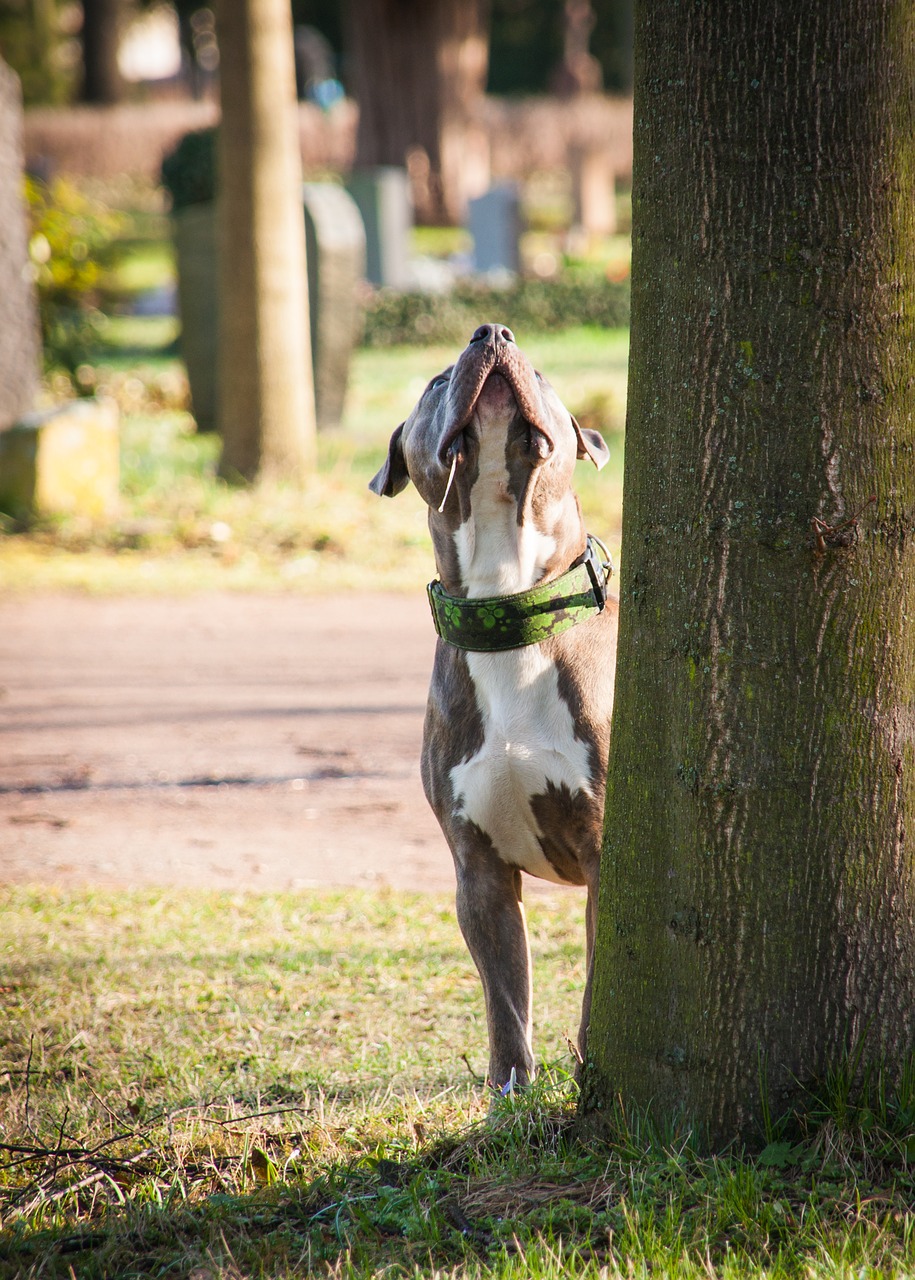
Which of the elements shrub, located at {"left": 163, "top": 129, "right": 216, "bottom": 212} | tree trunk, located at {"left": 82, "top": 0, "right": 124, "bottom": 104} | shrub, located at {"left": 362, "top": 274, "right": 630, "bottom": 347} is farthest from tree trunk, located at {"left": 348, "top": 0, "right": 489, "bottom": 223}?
tree trunk, located at {"left": 82, "top": 0, "right": 124, "bottom": 104}

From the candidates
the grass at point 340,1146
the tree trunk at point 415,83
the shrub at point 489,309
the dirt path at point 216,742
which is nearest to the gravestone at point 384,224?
the shrub at point 489,309

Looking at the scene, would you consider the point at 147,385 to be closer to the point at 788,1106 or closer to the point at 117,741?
the point at 117,741

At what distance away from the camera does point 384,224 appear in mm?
19719

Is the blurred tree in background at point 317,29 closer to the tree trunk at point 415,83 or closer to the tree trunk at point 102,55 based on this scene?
the tree trunk at point 102,55

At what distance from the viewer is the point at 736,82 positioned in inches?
91.4

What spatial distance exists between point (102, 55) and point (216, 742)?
42996mm

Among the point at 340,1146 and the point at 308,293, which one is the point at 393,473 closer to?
the point at 340,1146

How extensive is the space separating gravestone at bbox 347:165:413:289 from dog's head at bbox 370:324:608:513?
17344 mm

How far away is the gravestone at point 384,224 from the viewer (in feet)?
64.2

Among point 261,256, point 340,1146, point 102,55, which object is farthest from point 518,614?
point 102,55

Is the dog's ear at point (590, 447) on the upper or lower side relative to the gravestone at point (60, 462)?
upper

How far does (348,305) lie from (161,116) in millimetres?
29177

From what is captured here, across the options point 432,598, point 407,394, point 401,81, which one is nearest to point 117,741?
point 432,598

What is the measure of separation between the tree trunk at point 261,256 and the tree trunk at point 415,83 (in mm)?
16049
